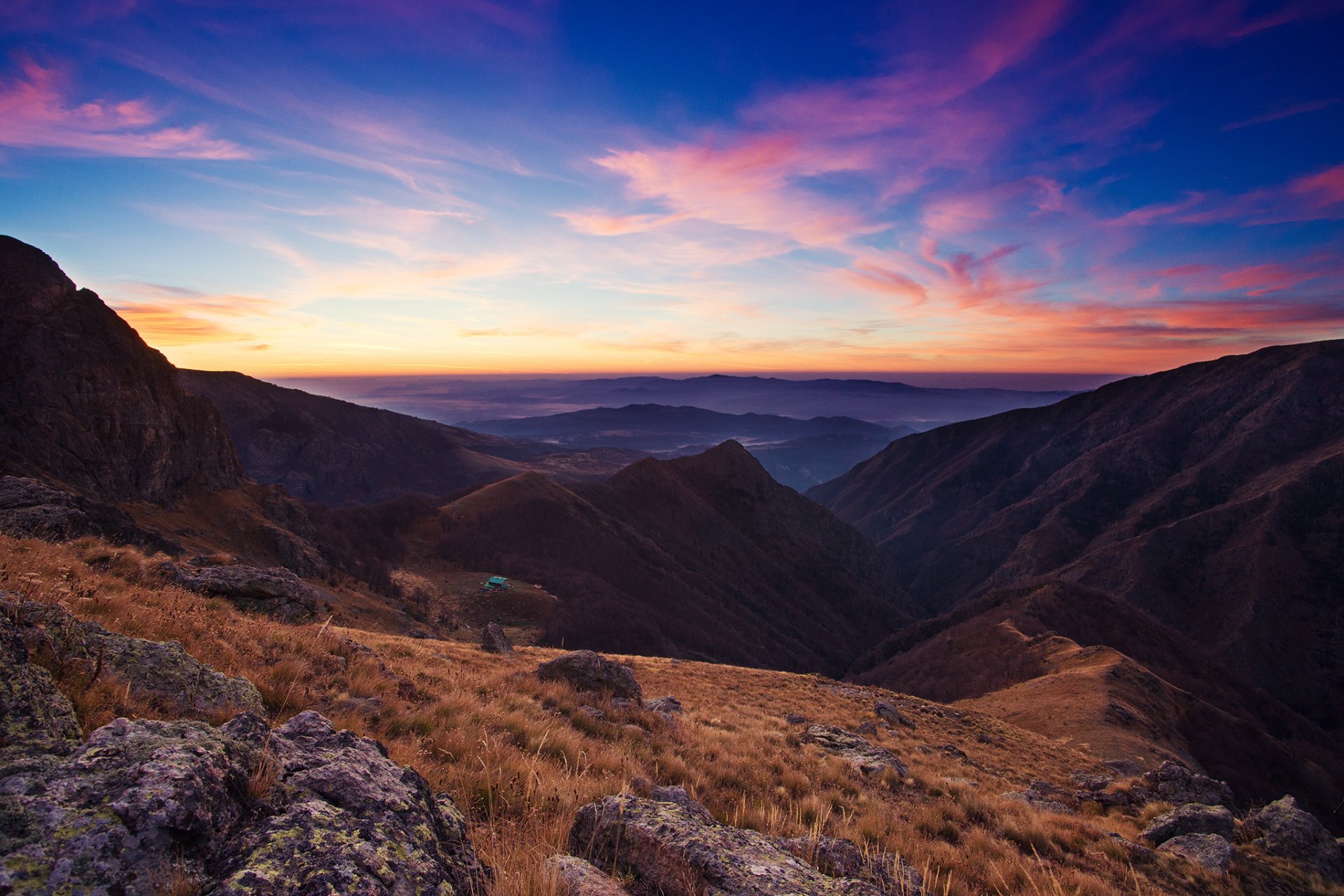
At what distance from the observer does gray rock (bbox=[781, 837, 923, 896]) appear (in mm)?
4383

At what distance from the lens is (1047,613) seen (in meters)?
67.4

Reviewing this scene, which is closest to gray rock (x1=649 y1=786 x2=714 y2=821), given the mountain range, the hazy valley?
the hazy valley

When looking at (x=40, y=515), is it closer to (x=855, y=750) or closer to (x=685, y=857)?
(x=685, y=857)

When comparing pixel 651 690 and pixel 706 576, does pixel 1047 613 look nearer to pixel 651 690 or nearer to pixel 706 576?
pixel 706 576

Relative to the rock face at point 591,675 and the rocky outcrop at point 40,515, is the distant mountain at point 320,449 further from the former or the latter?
the rock face at point 591,675

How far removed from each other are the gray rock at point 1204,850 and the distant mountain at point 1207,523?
391 feet

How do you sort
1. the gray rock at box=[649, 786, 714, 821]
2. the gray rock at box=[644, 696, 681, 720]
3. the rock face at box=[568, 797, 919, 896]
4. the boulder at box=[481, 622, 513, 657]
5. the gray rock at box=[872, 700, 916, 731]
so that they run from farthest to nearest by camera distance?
the gray rock at box=[872, 700, 916, 731]
the boulder at box=[481, 622, 513, 657]
the gray rock at box=[644, 696, 681, 720]
the gray rock at box=[649, 786, 714, 821]
the rock face at box=[568, 797, 919, 896]

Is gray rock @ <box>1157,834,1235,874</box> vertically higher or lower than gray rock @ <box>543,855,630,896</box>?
lower

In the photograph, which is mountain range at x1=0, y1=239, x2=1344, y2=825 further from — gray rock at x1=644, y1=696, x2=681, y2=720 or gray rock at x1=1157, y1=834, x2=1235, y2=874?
gray rock at x1=1157, y1=834, x2=1235, y2=874

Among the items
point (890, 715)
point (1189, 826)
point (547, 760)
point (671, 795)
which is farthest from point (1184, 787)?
point (547, 760)

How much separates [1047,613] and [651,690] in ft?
235

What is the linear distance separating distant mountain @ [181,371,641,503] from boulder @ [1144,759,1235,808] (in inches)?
6828

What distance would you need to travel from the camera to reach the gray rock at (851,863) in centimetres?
438

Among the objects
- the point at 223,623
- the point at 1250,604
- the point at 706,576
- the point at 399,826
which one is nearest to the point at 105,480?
the point at 223,623
